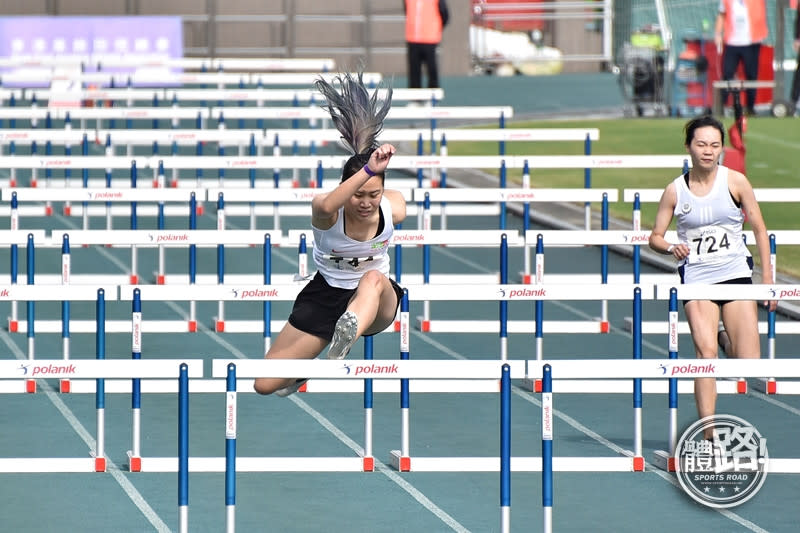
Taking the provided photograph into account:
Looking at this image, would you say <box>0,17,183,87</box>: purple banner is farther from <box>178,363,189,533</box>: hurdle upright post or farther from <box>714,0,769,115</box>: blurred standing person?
<box>178,363,189,533</box>: hurdle upright post

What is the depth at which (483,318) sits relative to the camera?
1417 cm

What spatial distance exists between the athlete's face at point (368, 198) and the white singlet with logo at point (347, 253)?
0.16m

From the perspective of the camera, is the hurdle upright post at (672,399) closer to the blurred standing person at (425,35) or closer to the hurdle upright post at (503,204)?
the hurdle upright post at (503,204)

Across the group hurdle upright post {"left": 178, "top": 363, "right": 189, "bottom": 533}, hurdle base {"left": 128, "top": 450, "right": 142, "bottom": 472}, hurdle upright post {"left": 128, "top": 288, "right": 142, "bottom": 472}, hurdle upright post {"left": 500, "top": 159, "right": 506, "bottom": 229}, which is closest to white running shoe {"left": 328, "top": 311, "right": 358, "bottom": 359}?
hurdle upright post {"left": 178, "top": 363, "right": 189, "bottom": 533}

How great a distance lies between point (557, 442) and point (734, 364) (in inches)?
102

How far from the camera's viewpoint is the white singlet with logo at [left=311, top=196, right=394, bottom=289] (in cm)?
860

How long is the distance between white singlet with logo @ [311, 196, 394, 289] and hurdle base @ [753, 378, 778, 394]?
3408 mm

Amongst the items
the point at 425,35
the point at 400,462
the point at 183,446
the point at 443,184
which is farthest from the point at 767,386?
the point at 425,35

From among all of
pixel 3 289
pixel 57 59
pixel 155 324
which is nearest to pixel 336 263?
pixel 3 289

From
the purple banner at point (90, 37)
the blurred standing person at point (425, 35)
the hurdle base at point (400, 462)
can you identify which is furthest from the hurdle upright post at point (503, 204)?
the purple banner at point (90, 37)

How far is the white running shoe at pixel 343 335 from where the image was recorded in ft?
26.6

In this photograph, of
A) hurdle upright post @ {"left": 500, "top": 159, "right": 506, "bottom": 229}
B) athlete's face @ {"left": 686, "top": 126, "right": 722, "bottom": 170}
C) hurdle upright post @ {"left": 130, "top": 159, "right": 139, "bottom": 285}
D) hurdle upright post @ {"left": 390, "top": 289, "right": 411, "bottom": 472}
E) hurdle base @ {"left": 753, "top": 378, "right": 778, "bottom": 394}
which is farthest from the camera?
hurdle upright post @ {"left": 500, "top": 159, "right": 506, "bottom": 229}

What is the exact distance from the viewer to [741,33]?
1022 inches

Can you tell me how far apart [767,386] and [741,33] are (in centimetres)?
1557
